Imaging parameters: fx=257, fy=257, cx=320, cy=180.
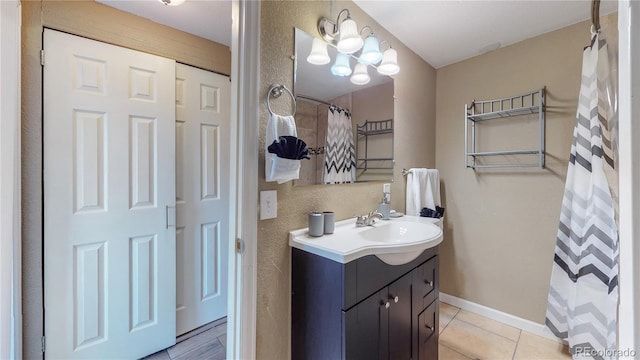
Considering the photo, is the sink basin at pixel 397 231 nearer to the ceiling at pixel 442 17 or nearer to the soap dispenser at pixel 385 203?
the soap dispenser at pixel 385 203

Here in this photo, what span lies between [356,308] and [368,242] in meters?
0.26

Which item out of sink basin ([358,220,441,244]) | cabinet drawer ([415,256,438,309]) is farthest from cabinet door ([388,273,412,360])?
sink basin ([358,220,441,244])

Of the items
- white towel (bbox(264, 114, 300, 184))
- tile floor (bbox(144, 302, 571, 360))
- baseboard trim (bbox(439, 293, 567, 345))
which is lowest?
tile floor (bbox(144, 302, 571, 360))

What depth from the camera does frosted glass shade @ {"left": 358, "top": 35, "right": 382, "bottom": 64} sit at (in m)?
1.52

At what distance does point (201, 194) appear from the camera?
1937mm

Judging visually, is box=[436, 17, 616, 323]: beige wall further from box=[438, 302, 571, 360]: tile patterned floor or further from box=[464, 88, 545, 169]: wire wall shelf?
box=[438, 302, 571, 360]: tile patterned floor

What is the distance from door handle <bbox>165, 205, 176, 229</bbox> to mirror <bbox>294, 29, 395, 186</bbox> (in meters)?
1.05

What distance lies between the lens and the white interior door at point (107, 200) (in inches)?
53.8

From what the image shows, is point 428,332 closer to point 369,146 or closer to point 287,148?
point 369,146

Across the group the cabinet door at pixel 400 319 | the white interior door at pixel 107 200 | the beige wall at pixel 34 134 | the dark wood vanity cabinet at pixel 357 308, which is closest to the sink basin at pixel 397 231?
the dark wood vanity cabinet at pixel 357 308

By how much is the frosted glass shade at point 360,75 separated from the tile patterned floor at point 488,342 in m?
1.85

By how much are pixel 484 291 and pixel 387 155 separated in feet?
4.87

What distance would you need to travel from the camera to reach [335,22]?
4.67 ft

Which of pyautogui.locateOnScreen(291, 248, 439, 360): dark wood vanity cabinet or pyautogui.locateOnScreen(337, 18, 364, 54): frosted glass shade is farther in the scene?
pyautogui.locateOnScreen(337, 18, 364, 54): frosted glass shade
